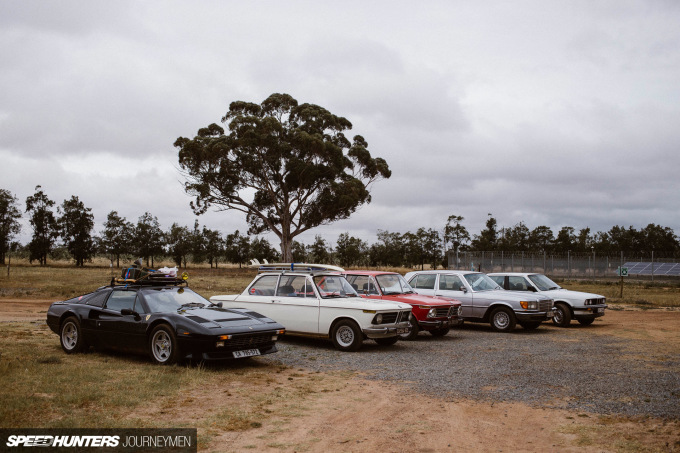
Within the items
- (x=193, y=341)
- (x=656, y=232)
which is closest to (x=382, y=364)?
(x=193, y=341)

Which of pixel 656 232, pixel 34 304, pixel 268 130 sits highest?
pixel 268 130

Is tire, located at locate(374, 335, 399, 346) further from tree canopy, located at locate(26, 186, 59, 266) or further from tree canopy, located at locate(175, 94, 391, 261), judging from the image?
tree canopy, located at locate(26, 186, 59, 266)

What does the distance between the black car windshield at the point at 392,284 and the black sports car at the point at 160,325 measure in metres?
4.56

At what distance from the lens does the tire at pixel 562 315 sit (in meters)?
17.1

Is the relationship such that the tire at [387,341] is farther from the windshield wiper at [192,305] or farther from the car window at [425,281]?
the windshield wiper at [192,305]

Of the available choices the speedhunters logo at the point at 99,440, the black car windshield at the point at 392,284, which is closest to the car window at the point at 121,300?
the speedhunters logo at the point at 99,440

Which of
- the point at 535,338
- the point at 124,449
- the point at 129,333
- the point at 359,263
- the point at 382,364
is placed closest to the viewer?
the point at 124,449

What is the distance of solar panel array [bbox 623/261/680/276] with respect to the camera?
39.3 m

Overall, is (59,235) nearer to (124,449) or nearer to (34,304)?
(34,304)

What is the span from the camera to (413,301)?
13492mm

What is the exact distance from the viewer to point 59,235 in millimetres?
82125

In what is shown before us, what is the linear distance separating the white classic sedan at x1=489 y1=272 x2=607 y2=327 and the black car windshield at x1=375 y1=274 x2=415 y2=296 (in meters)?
4.13

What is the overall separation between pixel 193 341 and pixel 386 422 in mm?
3790

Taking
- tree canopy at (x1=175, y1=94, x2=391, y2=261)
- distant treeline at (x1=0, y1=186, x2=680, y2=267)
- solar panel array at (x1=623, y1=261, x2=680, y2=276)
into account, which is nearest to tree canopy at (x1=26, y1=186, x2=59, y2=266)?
distant treeline at (x1=0, y1=186, x2=680, y2=267)
